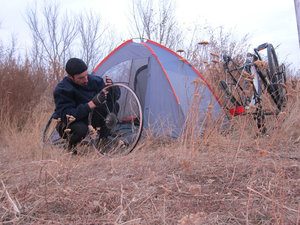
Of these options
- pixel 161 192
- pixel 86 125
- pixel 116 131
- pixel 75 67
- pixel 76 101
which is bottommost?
pixel 161 192

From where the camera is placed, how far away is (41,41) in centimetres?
1256

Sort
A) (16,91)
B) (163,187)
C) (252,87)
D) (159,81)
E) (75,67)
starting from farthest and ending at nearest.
A: 1. (16,91)
2. (159,81)
3. (75,67)
4. (252,87)
5. (163,187)

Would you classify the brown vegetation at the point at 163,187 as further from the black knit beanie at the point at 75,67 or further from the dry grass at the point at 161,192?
the black knit beanie at the point at 75,67

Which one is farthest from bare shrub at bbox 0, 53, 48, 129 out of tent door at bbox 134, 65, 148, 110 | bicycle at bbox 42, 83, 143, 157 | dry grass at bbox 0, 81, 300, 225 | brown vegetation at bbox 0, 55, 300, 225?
dry grass at bbox 0, 81, 300, 225

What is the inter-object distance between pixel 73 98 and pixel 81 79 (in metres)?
0.25

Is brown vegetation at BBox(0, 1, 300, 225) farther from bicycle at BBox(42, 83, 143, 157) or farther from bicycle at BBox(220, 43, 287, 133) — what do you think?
bicycle at BBox(220, 43, 287, 133)

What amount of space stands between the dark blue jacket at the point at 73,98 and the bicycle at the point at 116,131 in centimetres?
15

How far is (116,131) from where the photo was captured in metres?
3.50

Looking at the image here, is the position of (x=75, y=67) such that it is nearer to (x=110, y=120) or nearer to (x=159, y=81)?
(x=110, y=120)

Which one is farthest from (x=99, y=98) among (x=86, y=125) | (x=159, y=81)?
(x=159, y=81)

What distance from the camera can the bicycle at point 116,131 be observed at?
2.73 m

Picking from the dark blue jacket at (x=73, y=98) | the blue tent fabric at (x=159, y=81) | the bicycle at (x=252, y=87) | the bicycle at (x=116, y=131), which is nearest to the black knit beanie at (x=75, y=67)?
the dark blue jacket at (x=73, y=98)

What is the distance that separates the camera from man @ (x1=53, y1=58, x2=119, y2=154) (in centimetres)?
287

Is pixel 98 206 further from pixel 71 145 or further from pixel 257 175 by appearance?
pixel 71 145
